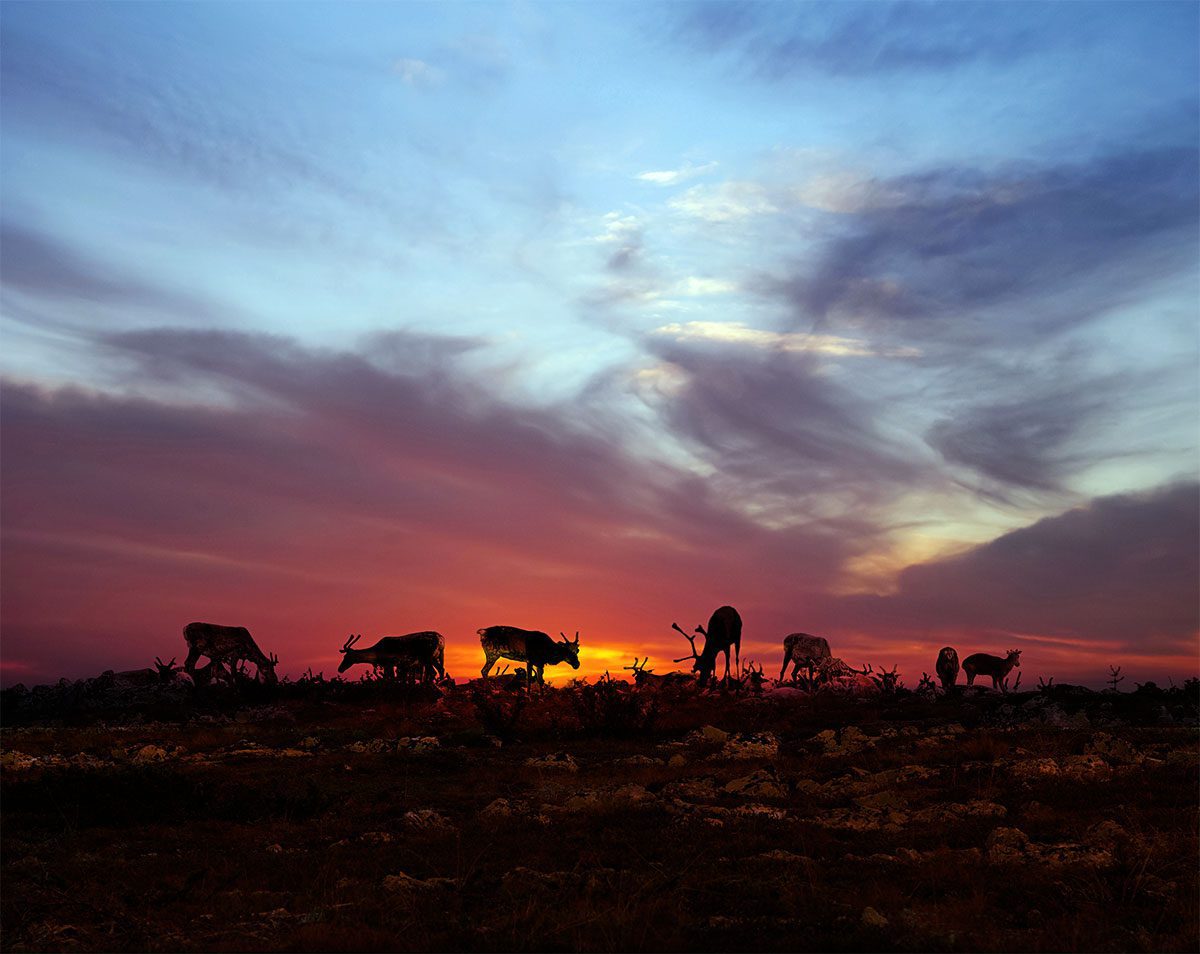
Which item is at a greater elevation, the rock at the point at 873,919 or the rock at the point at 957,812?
the rock at the point at 957,812

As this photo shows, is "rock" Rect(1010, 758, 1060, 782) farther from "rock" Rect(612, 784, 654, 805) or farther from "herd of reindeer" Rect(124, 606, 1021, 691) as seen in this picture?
"herd of reindeer" Rect(124, 606, 1021, 691)

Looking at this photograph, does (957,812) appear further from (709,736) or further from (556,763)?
(709,736)

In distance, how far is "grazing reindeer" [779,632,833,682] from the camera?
133 ft

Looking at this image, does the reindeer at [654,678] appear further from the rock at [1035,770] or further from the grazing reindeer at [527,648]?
the rock at [1035,770]

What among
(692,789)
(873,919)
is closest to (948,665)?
(692,789)

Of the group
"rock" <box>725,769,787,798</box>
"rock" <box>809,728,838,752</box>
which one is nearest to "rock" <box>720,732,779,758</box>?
"rock" <box>809,728,838,752</box>

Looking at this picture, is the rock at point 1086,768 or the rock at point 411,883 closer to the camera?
the rock at point 411,883

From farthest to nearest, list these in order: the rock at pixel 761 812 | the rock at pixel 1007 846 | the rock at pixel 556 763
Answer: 1. the rock at pixel 556 763
2. the rock at pixel 761 812
3. the rock at pixel 1007 846

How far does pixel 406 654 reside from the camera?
131 feet

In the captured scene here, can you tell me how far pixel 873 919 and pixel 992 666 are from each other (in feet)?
112

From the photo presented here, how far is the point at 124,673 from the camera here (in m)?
40.1

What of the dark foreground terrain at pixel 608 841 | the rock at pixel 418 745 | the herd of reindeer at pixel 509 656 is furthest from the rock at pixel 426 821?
the herd of reindeer at pixel 509 656

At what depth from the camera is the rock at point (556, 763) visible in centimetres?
1923

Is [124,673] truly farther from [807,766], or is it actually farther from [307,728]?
[807,766]
